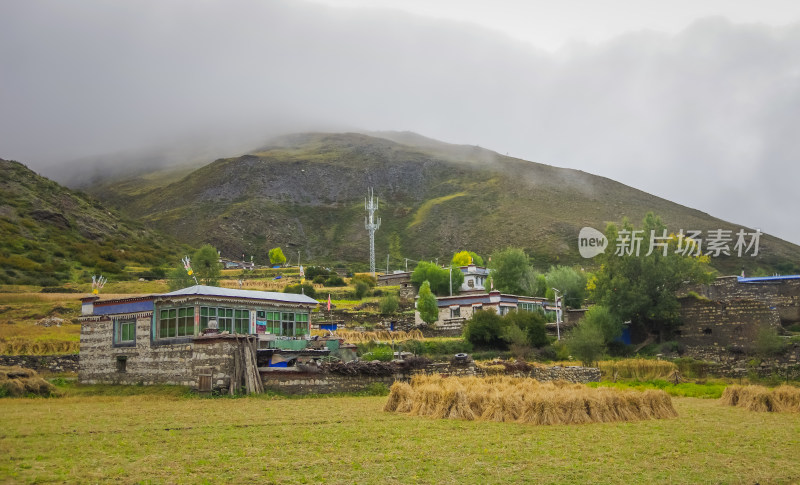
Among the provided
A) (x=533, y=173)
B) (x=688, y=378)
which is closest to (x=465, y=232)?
(x=533, y=173)

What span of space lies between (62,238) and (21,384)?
64.0 metres

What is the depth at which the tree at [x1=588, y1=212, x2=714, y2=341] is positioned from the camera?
145ft

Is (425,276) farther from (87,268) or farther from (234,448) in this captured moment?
(234,448)

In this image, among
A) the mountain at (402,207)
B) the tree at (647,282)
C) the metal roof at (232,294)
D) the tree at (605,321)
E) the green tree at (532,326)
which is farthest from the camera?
the mountain at (402,207)

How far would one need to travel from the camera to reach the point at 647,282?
45.3m

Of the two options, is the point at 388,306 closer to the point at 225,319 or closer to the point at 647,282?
the point at 647,282

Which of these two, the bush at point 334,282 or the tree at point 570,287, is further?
the bush at point 334,282

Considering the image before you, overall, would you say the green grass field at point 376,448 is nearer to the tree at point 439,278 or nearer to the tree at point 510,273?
the tree at point 510,273

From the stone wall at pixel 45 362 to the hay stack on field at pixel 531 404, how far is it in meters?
22.2

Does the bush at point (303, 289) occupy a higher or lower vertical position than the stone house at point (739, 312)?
higher

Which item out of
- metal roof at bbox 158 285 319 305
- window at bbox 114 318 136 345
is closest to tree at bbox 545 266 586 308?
metal roof at bbox 158 285 319 305

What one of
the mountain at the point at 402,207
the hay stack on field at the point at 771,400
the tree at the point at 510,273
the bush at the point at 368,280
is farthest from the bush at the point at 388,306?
the mountain at the point at 402,207

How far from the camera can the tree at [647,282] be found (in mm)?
44156

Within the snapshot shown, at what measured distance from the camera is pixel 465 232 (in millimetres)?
126375
